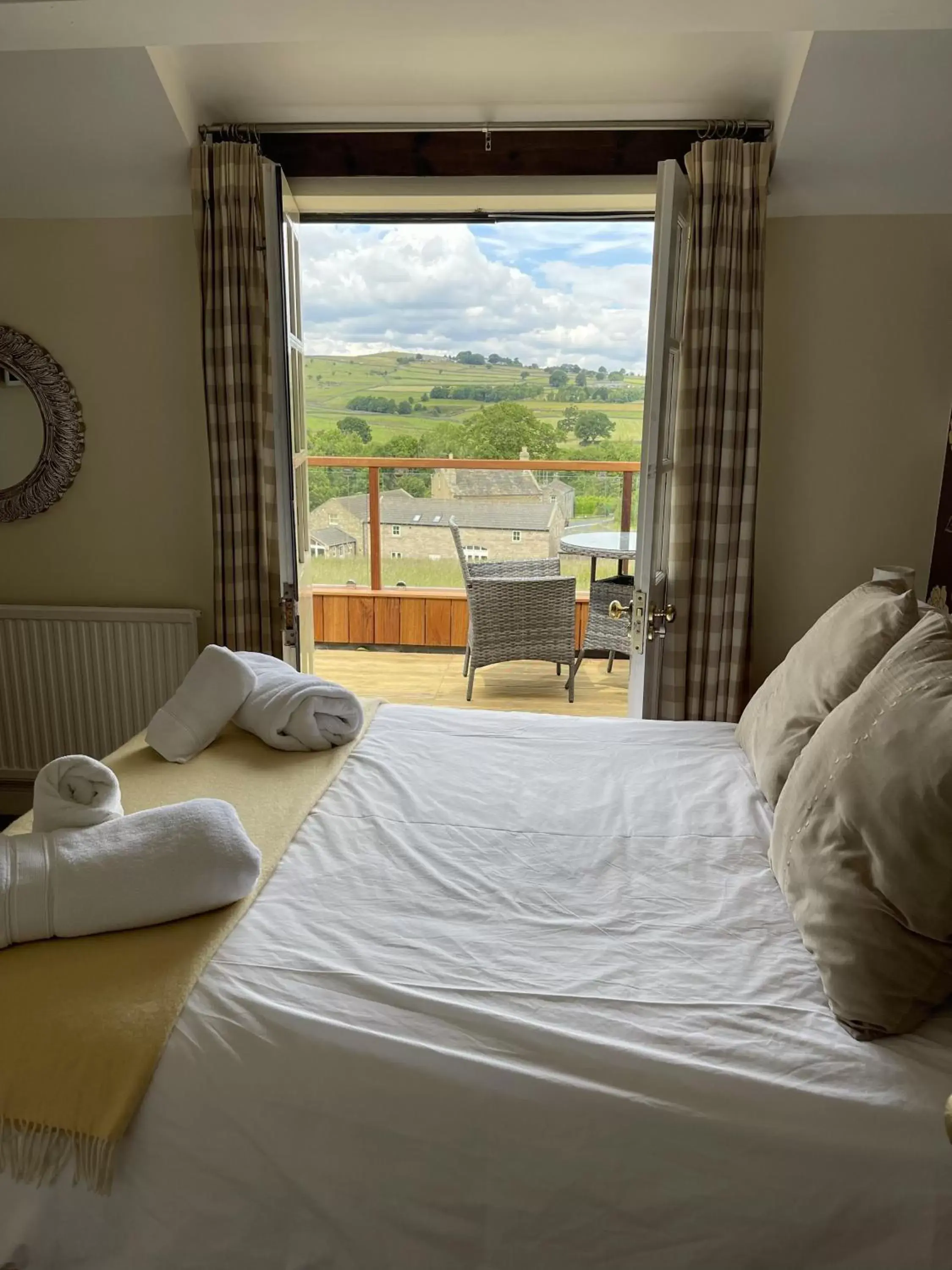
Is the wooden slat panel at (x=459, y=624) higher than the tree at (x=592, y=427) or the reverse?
the reverse

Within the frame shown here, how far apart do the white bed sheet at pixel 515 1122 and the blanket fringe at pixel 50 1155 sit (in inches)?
0.9

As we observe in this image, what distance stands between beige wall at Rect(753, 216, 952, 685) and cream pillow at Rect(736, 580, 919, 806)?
4.14 ft

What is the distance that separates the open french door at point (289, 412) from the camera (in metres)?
2.95

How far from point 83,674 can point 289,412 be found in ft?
4.28

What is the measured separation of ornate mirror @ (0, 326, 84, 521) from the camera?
11.1 ft

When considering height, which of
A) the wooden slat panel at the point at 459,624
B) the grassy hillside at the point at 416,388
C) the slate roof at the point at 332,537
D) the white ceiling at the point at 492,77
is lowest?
the wooden slat panel at the point at 459,624

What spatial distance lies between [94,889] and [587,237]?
251 inches

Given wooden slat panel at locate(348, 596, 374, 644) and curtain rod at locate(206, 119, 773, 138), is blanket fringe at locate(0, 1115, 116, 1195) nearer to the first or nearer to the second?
curtain rod at locate(206, 119, 773, 138)

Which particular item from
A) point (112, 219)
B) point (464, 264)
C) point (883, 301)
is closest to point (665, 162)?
point (883, 301)

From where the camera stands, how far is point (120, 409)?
341cm

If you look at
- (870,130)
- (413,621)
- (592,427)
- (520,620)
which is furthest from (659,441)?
(592,427)

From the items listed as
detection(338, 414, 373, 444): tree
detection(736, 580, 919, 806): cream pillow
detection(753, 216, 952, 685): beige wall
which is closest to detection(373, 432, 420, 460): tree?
detection(338, 414, 373, 444): tree

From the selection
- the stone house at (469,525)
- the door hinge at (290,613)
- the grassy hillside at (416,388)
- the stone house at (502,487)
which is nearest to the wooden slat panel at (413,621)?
the stone house at (469,525)

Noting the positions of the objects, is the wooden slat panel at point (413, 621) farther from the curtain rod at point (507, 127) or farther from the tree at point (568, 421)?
the curtain rod at point (507, 127)
